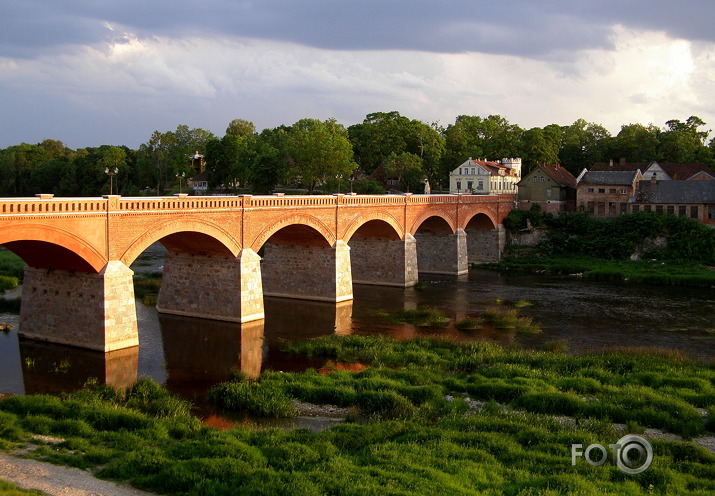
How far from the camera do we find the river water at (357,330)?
28.3 meters

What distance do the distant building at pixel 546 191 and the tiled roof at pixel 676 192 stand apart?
7.94 metres

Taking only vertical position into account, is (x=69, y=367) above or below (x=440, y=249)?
below

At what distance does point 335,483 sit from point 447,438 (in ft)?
15.4

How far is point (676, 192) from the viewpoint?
216ft

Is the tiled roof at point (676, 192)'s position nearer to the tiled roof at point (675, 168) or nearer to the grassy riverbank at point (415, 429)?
the tiled roof at point (675, 168)

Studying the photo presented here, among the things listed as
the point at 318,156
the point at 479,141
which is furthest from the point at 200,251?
the point at 479,141

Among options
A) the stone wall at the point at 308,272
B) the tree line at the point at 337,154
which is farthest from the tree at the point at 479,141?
the stone wall at the point at 308,272

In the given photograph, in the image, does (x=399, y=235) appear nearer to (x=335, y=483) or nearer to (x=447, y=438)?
(x=447, y=438)

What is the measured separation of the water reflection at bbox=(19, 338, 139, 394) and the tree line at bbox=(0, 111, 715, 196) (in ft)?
151

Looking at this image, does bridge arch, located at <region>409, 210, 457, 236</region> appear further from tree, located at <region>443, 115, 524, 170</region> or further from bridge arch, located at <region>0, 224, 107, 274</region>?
tree, located at <region>443, 115, 524, 170</region>

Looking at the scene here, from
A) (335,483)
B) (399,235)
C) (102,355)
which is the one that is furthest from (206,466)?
(399,235)

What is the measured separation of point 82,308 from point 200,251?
8.69 m

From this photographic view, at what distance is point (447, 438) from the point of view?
18.6m

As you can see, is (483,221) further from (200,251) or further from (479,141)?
(479,141)
